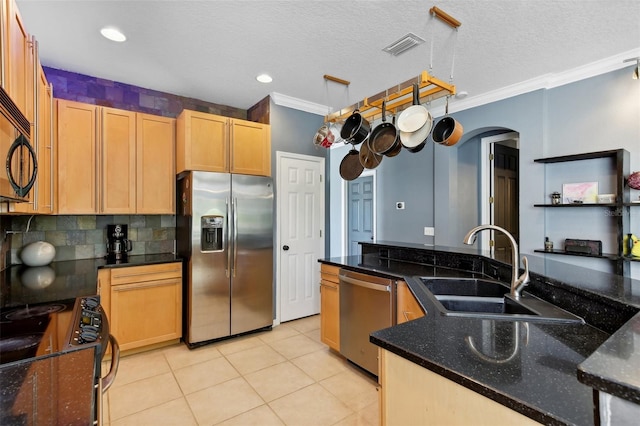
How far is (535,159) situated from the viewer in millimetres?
3264

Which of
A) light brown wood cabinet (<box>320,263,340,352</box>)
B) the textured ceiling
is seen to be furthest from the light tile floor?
the textured ceiling

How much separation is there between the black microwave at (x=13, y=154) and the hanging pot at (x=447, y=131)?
2.19 metres

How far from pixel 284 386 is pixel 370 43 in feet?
9.14

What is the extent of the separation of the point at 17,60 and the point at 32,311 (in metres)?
1.17

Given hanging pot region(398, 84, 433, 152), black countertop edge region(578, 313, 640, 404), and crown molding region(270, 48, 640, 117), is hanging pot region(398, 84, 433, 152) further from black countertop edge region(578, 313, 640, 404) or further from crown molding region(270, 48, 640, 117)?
crown molding region(270, 48, 640, 117)

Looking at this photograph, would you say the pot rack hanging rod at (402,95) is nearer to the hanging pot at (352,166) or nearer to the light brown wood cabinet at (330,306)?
the hanging pot at (352,166)

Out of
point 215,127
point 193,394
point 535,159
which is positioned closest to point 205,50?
point 215,127

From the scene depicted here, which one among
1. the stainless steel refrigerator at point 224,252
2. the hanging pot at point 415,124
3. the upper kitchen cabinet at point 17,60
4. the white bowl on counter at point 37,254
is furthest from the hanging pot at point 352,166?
the white bowl on counter at point 37,254

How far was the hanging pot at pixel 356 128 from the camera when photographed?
2.35 m

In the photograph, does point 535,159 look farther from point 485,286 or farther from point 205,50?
point 205,50

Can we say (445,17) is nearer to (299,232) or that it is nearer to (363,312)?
(363,312)

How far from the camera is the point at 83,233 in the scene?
3.13 m

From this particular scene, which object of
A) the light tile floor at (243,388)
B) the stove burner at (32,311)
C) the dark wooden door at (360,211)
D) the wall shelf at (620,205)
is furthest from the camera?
the dark wooden door at (360,211)

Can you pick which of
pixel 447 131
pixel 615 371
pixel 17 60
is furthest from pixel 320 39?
pixel 615 371
